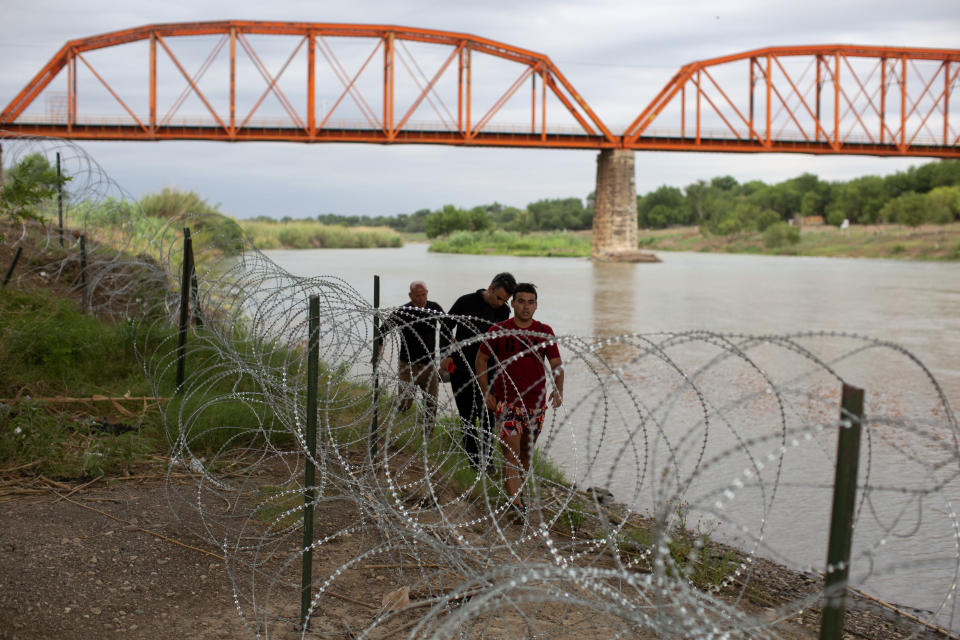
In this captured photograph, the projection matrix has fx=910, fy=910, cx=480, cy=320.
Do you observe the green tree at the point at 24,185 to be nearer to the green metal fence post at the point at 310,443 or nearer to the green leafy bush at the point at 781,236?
the green metal fence post at the point at 310,443

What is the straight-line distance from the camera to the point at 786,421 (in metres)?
10.7

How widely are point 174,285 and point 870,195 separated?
105m

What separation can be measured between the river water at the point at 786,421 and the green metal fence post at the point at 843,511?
108mm

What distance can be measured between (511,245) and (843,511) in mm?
91029

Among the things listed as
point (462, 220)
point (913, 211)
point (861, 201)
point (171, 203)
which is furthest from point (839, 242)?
point (171, 203)

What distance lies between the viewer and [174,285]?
15.9 meters

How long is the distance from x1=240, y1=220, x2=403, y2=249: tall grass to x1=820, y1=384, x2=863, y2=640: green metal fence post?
210 feet

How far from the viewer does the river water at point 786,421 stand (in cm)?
600

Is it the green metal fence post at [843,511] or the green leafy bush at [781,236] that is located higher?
the green leafy bush at [781,236]

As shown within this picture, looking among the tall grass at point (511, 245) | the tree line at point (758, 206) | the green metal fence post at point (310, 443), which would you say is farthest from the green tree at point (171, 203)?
the tall grass at point (511, 245)

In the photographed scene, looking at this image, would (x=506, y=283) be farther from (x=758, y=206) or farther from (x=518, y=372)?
(x=758, y=206)

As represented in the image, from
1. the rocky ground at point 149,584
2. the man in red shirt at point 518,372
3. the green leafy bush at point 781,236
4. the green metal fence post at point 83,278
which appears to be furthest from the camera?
the green leafy bush at point 781,236

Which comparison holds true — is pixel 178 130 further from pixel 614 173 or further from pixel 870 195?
pixel 870 195

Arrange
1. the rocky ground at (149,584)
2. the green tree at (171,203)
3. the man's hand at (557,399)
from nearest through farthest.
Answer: the rocky ground at (149,584), the man's hand at (557,399), the green tree at (171,203)
